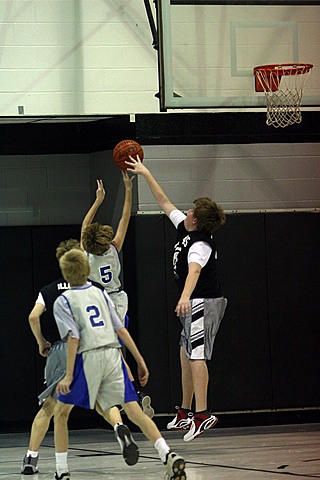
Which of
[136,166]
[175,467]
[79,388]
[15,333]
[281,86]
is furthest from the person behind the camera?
[15,333]

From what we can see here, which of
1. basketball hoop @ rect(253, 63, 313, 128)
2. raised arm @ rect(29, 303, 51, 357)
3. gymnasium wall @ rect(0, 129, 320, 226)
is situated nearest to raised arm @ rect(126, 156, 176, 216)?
gymnasium wall @ rect(0, 129, 320, 226)

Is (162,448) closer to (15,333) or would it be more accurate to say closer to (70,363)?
(70,363)

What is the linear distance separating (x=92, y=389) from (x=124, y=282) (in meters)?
3.92

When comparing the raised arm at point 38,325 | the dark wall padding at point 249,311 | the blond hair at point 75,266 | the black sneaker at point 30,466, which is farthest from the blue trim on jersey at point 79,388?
the dark wall padding at point 249,311

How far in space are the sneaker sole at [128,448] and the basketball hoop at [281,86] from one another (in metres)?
3.95

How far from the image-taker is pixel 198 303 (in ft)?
28.7

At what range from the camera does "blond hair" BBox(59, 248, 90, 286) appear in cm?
692

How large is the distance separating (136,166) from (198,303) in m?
1.32

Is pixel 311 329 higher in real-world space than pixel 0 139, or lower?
lower

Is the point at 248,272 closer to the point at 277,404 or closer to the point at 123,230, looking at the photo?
the point at 277,404

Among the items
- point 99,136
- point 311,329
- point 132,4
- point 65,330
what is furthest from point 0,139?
point 65,330

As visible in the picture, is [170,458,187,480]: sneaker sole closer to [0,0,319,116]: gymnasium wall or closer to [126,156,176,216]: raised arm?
[126,156,176,216]: raised arm

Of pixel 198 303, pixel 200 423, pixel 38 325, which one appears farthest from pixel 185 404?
pixel 38 325

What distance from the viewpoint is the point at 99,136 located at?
37.2 feet
